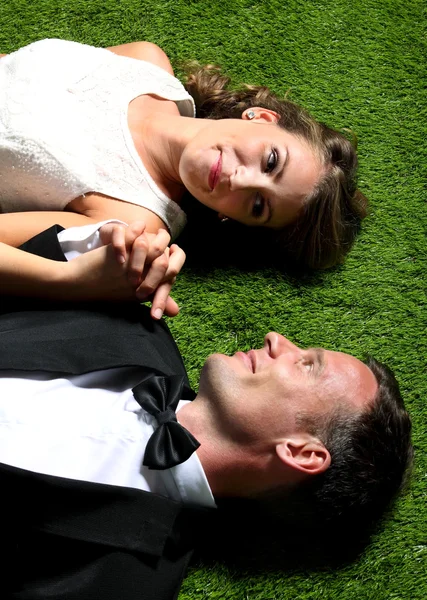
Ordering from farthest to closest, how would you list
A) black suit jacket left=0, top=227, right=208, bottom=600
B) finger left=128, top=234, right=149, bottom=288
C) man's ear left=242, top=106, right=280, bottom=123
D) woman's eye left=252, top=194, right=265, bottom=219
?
man's ear left=242, top=106, right=280, bottom=123 < woman's eye left=252, top=194, right=265, bottom=219 < finger left=128, top=234, right=149, bottom=288 < black suit jacket left=0, top=227, right=208, bottom=600

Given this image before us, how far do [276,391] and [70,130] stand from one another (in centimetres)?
118

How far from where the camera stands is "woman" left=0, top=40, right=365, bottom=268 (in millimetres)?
2201

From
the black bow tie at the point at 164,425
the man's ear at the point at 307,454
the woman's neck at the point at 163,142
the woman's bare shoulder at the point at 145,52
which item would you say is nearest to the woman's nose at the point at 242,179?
the woman's neck at the point at 163,142

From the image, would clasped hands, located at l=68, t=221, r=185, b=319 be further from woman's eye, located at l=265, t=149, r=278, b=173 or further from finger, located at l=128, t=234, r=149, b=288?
woman's eye, located at l=265, t=149, r=278, b=173

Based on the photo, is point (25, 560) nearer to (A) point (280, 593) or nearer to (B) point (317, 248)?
(A) point (280, 593)

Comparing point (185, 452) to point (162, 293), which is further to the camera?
point (162, 293)

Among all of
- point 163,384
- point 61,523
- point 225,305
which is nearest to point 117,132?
point 225,305

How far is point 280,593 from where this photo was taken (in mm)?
2148

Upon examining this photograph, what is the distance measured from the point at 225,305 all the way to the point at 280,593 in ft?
3.37

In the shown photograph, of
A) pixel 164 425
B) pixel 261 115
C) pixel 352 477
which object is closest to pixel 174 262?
pixel 164 425

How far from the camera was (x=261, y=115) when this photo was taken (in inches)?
98.8

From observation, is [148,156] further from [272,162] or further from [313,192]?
[313,192]

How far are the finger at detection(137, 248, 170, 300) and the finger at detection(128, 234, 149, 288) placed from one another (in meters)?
0.04

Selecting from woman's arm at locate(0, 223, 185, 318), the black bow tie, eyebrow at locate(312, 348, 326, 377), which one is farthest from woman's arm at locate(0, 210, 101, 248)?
eyebrow at locate(312, 348, 326, 377)
